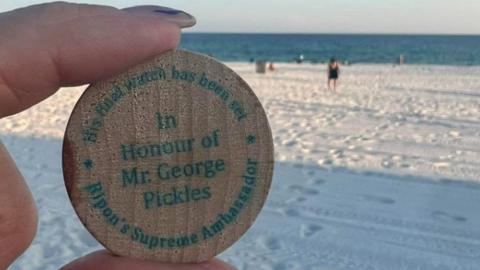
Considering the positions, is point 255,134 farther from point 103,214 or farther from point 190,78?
point 103,214

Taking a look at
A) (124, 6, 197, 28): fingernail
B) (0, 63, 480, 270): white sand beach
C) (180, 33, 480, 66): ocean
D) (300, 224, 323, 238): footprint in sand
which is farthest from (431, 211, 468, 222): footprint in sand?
(180, 33, 480, 66): ocean

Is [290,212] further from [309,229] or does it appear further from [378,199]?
[378,199]

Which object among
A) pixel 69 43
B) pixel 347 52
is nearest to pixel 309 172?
pixel 69 43

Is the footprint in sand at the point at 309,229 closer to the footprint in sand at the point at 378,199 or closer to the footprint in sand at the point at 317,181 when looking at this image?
the footprint in sand at the point at 378,199

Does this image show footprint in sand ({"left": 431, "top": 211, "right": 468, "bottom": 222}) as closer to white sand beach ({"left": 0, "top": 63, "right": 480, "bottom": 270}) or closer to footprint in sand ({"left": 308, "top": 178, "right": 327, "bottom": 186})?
white sand beach ({"left": 0, "top": 63, "right": 480, "bottom": 270})

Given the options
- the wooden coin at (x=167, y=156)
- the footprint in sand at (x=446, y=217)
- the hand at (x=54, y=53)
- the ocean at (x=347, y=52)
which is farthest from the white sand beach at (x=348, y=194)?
the ocean at (x=347, y=52)

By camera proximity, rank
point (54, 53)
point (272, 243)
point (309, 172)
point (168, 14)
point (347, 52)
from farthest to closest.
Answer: point (347, 52)
point (309, 172)
point (272, 243)
point (168, 14)
point (54, 53)
